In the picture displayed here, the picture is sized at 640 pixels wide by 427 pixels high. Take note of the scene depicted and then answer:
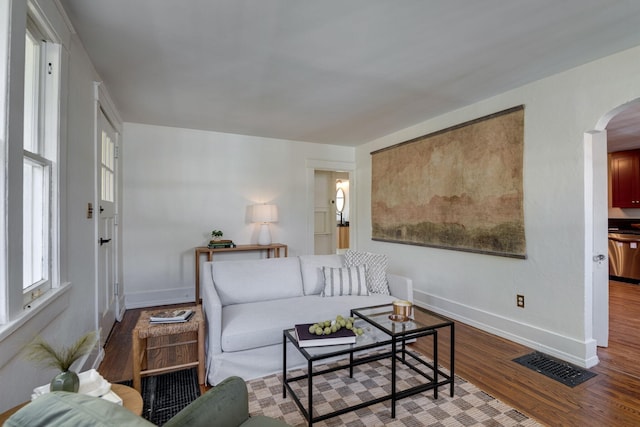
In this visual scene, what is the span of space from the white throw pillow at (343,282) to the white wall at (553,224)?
1.30 meters

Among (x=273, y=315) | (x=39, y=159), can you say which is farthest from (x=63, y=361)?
(x=273, y=315)

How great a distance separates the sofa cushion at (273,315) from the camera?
2.21 meters

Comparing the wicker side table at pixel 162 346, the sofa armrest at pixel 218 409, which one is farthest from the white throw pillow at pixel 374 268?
the sofa armrest at pixel 218 409

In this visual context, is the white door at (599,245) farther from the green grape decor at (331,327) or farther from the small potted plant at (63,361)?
the small potted plant at (63,361)

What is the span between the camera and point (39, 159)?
5.25 feet

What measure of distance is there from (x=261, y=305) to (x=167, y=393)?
0.86 meters

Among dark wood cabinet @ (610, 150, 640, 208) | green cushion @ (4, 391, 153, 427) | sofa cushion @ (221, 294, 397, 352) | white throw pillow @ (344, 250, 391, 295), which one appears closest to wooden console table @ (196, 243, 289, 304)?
white throw pillow @ (344, 250, 391, 295)

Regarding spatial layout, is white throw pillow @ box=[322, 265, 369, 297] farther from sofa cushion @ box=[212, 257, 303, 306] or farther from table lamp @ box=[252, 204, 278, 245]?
table lamp @ box=[252, 204, 278, 245]

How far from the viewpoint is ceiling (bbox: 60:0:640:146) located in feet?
5.97

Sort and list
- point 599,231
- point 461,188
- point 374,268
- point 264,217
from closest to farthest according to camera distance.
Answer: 1. point 599,231
2. point 374,268
3. point 461,188
4. point 264,217

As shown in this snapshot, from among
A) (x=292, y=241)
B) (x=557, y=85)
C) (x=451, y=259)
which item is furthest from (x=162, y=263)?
(x=557, y=85)

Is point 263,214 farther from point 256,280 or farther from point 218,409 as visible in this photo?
point 218,409

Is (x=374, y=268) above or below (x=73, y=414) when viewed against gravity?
below

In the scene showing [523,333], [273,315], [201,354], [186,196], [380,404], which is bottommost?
[380,404]
